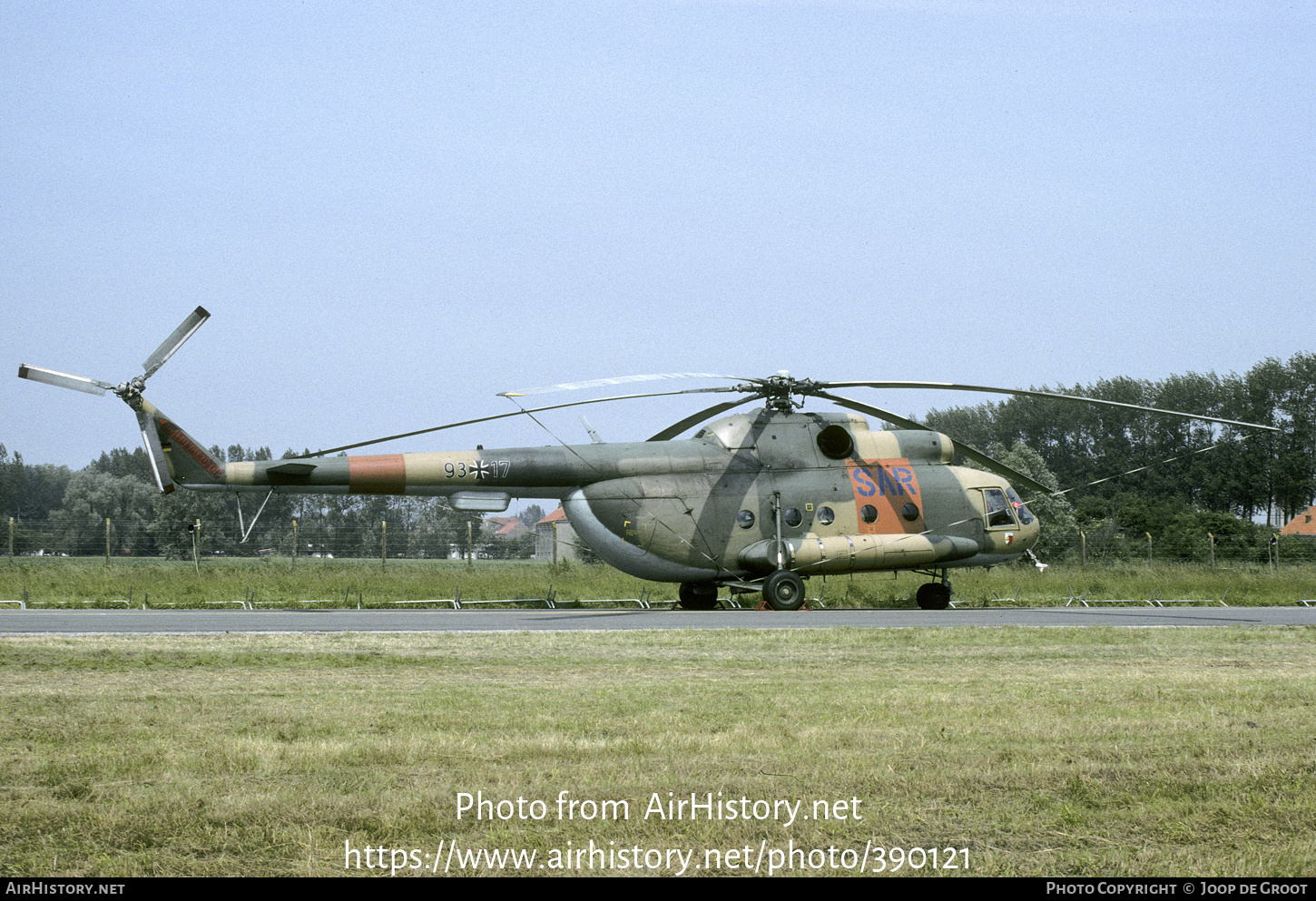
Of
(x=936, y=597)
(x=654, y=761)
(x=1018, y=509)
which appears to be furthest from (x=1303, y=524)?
(x=654, y=761)

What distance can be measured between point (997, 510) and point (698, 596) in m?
6.24

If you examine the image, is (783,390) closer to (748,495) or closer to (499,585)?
(748,495)

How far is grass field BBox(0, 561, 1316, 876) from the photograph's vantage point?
444 cm

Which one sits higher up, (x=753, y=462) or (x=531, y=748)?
(x=753, y=462)

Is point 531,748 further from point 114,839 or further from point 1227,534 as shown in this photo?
point 1227,534

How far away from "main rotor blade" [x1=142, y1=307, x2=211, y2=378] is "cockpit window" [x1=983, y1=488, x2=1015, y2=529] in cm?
1497

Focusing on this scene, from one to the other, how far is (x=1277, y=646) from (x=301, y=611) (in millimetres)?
15588

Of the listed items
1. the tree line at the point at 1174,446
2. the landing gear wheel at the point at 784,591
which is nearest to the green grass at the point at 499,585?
the landing gear wheel at the point at 784,591

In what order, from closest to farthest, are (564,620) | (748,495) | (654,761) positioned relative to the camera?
(654,761)
(564,620)
(748,495)

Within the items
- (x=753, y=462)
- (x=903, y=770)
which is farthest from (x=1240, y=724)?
(x=753, y=462)

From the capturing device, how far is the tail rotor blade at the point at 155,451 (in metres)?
19.3

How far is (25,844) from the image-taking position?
4438mm

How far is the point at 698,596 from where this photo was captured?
76.2 feet

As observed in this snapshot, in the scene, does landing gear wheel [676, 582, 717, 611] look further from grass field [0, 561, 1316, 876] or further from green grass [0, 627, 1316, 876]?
green grass [0, 627, 1316, 876]
